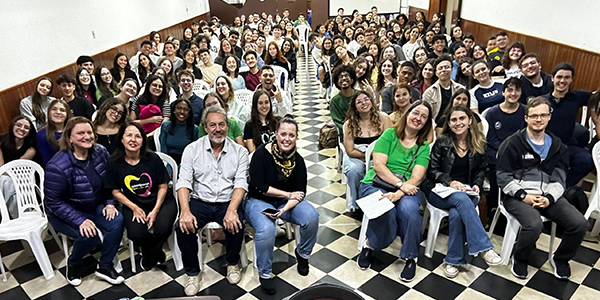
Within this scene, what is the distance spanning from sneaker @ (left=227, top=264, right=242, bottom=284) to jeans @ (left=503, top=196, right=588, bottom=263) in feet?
6.70

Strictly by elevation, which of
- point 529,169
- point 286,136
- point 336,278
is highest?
point 286,136

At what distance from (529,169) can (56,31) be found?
20.7 feet

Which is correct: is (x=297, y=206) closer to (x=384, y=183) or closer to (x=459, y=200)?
(x=384, y=183)

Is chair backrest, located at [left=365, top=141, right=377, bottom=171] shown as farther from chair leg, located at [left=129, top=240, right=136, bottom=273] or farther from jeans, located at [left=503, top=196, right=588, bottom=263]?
chair leg, located at [left=129, top=240, right=136, bottom=273]

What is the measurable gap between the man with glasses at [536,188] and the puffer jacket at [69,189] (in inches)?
122

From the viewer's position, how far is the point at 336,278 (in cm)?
299

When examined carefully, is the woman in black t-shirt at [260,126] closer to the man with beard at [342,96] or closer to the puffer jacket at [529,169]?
the man with beard at [342,96]

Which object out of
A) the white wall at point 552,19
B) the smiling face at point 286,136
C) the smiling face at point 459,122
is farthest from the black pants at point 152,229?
Result: the white wall at point 552,19

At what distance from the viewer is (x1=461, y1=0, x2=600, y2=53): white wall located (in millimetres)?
5039

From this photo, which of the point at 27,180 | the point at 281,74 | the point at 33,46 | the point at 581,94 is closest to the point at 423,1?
the point at 281,74

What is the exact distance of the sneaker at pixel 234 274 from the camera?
9.73 feet

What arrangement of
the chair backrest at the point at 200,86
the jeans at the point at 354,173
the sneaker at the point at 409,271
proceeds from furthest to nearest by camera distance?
the chair backrest at the point at 200,86, the jeans at the point at 354,173, the sneaker at the point at 409,271

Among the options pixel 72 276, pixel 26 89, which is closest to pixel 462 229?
pixel 72 276

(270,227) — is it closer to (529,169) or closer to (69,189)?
(69,189)
